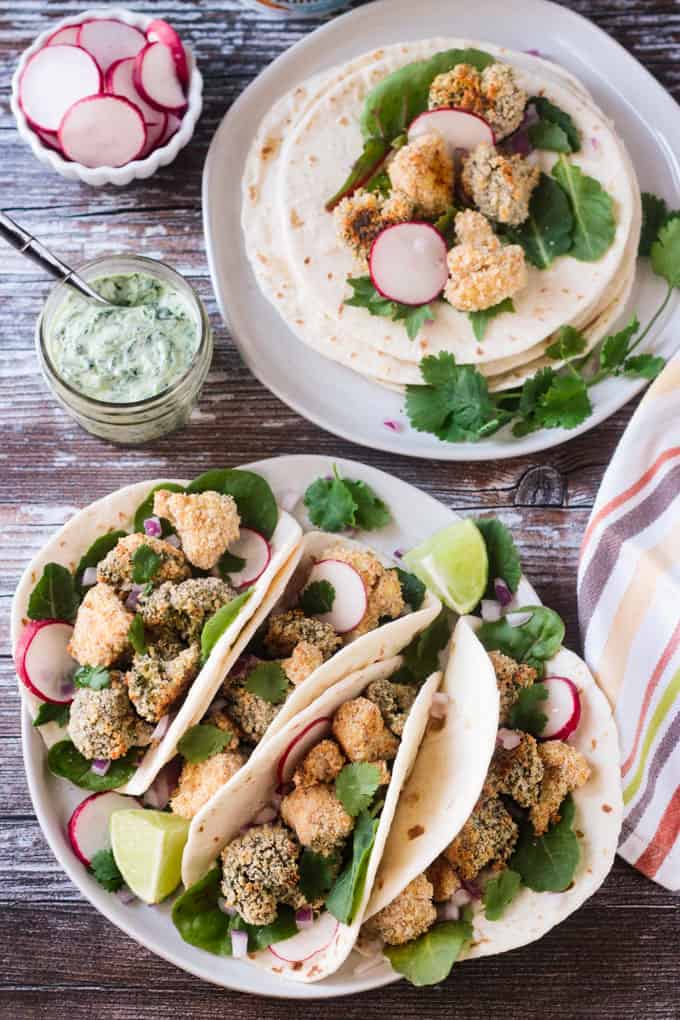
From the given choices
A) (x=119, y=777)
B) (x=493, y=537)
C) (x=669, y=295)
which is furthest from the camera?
(x=669, y=295)

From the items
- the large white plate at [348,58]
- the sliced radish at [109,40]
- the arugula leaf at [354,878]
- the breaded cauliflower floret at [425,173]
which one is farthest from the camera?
the sliced radish at [109,40]

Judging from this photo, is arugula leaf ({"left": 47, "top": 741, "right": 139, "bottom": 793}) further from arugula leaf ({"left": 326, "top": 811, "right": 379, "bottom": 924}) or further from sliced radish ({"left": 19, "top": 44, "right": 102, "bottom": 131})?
sliced radish ({"left": 19, "top": 44, "right": 102, "bottom": 131})

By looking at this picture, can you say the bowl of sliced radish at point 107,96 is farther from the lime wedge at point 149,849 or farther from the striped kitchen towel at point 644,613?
the lime wedge at point 149,849

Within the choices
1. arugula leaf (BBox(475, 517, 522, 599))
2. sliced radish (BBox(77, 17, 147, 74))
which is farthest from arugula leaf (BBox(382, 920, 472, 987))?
sliced radish (BBox(77, 17, 147, 74))

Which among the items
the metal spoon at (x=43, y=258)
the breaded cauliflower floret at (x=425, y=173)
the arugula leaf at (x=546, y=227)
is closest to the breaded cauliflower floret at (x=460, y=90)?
the breaded cauliflower floret at (x=425, y=173)

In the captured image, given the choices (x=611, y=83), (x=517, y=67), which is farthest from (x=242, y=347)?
(x=611, y=83)

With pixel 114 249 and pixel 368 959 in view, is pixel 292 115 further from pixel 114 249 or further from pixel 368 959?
pixel 368 959

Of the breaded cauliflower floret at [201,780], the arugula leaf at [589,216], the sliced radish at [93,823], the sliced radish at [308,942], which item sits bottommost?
the sliced radish at [308,942]
